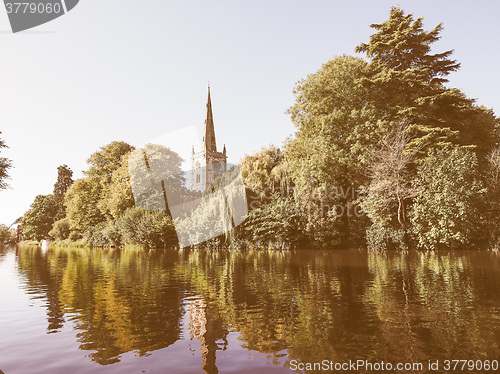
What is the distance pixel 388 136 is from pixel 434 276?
18047 mm

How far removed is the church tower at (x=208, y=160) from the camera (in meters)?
99.6

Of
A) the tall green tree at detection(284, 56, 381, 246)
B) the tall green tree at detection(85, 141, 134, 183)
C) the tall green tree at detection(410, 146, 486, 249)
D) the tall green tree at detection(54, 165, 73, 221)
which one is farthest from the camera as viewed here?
the tall green tree at detection(54, 165, 73, 221)

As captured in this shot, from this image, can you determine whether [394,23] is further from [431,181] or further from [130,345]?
[130,345]

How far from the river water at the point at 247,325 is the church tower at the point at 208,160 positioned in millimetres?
85886

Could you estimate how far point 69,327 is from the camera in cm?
811

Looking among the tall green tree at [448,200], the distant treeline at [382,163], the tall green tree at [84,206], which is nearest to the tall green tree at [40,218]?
the tall green tree at [84,206]

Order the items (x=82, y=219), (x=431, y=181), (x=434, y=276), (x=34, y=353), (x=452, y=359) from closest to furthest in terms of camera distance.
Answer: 1. (x=452, y=359)
2. (x=34, y=353)
3. (x=434, y=276)
4. (x=431, y=181)
5. (x=82, y=219)

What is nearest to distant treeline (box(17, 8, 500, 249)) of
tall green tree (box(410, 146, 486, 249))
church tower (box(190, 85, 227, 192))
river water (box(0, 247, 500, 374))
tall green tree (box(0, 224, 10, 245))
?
tall green tree (box(410, 146, 486, 249))

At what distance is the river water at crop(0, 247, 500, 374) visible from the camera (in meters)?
5.91

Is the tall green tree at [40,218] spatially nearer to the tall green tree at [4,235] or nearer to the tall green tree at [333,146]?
the tall green tree at [4,235]

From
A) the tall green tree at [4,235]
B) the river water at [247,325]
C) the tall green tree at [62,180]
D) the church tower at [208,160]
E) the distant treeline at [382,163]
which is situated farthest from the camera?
the tall green tree at [4,235]

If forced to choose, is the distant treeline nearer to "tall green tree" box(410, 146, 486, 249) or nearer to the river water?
"tall green tree" box(410, 146, 486, 249)

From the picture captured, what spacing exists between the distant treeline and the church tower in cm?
6269

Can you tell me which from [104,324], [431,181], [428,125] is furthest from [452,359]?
[428,125]
